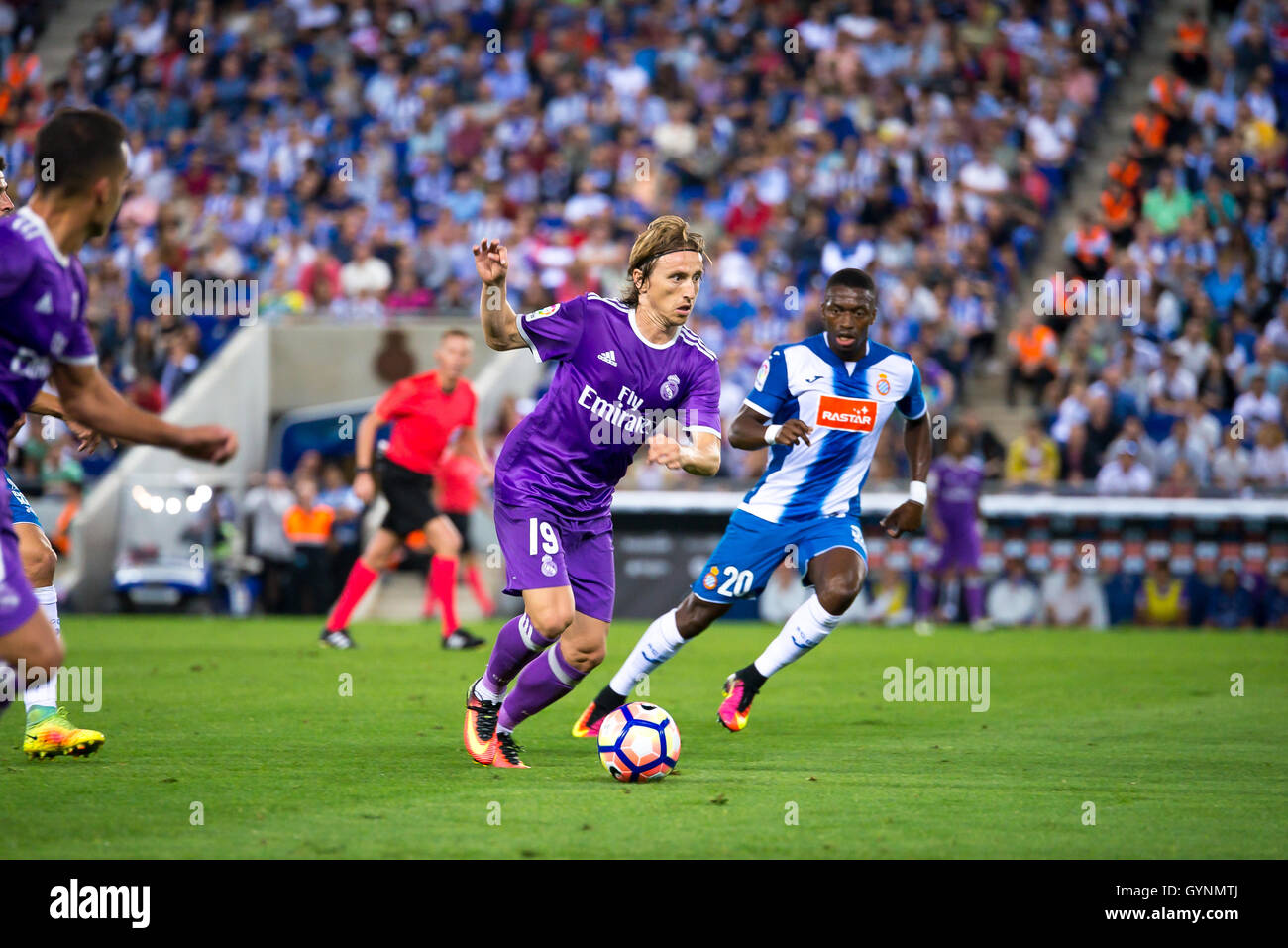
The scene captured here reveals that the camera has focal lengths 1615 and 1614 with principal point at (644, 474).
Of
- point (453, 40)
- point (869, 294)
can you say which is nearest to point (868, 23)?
point (453, 40)

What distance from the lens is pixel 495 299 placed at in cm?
720

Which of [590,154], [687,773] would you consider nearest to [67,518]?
[590,154]

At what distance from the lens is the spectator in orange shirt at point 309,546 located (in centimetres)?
1997

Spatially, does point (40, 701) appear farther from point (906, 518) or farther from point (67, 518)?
point (67, 518)

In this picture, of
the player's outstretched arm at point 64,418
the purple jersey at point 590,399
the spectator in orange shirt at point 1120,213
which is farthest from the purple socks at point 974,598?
the player's outstretched arm at point 64,418

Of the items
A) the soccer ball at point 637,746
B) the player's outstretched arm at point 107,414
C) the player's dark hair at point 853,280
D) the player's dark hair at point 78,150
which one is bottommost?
the soccer ball at point 637,746

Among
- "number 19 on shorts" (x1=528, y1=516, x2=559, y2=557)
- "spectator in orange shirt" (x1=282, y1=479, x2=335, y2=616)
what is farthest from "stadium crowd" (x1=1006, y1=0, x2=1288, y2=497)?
"number 19 on shorts" (x1=528, y1=516, x2=559, y2=557)

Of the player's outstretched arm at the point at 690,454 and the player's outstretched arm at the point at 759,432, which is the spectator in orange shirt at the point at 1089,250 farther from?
the player's outstretched arm at the point at 690,454

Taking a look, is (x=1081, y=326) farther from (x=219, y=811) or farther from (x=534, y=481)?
(x=219, y=811)

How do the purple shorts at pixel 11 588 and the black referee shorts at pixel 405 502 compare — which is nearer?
the purple shorts at pixel 11 588

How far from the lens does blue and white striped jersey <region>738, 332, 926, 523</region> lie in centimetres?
923

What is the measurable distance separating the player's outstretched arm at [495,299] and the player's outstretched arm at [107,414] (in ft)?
5.74

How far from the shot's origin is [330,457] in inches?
875
